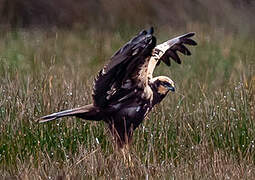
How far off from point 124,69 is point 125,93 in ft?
0.66

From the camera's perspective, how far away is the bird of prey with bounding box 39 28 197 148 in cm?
532

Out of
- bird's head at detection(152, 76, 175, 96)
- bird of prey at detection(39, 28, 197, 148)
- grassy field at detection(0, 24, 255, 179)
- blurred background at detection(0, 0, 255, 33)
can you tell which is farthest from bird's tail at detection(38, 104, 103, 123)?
blurred background at detection(0, 0, 255, 33)

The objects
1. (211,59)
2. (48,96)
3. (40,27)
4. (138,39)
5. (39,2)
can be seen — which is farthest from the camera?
(39,2)

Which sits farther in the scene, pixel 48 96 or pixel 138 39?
pixel 48 96

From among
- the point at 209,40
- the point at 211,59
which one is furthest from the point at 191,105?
the point at 209,40

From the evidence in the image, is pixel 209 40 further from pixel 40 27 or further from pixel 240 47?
pixel 40 27

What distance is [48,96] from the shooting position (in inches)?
255

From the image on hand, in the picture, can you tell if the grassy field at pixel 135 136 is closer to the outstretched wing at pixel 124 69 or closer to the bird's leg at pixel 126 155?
the bird's leg at pixel 126 155

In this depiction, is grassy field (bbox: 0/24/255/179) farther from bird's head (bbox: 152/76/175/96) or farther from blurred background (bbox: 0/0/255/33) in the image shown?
blurred background (bbox: 0/0/255/33)

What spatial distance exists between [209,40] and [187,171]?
15.8ft

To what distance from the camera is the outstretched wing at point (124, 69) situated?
205 inches

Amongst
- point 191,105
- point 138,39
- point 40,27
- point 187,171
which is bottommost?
point 187,171

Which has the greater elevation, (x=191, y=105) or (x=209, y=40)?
(x=209, y=40)

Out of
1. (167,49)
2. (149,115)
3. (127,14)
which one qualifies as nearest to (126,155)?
(167,49)
